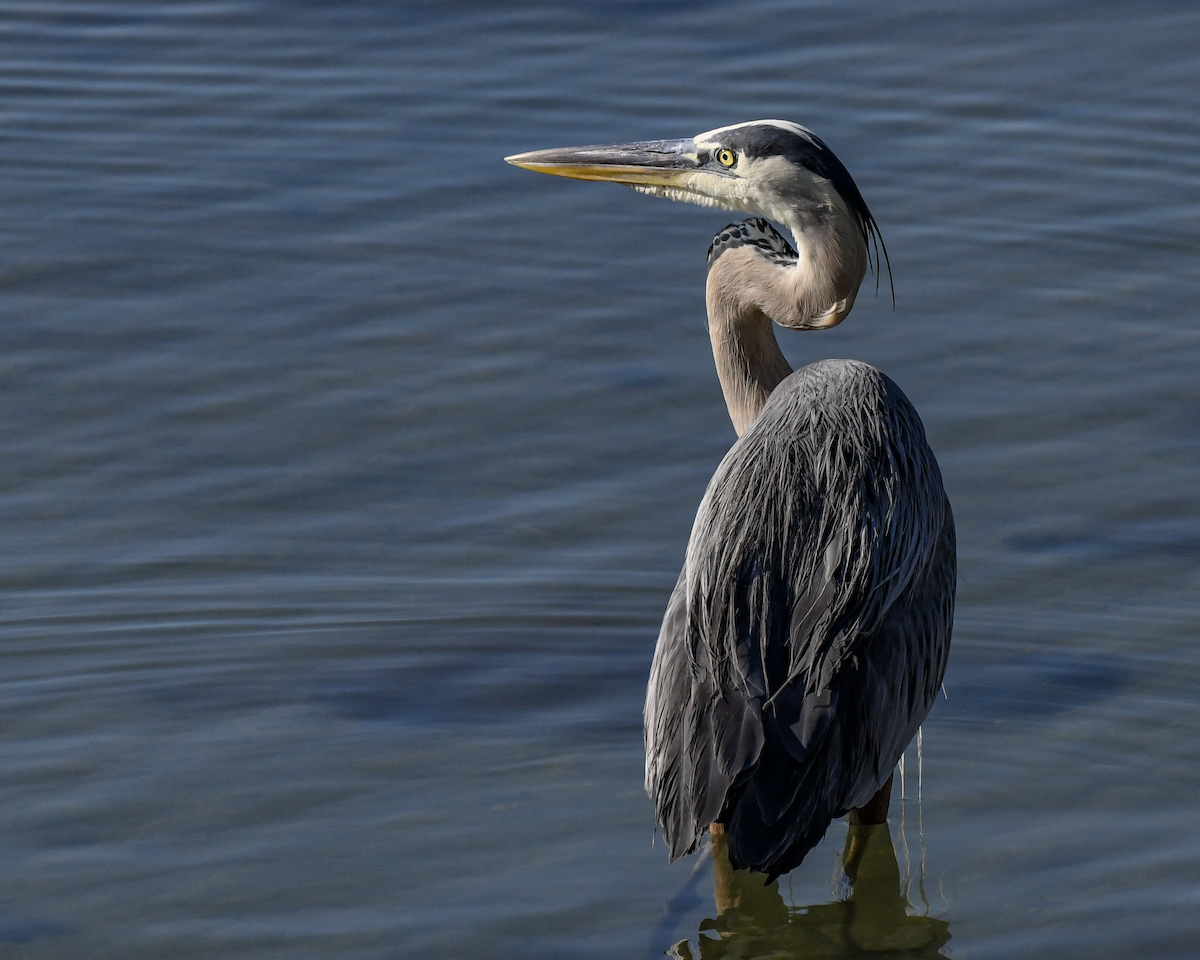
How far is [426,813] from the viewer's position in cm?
565

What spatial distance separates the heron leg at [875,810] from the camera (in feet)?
17.6

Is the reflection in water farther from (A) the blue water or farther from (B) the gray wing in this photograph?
(B) the gray wing

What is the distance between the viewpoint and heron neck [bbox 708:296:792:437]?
5.83m

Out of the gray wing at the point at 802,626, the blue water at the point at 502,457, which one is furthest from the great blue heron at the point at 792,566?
the blue water at the point at 502,457

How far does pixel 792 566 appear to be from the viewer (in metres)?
5.00

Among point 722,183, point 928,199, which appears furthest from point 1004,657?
point 928,199

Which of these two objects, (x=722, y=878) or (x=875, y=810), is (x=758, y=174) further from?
(x=722, y=878)

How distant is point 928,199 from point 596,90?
203 cm

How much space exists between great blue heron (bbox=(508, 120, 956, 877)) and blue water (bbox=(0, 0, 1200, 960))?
26.0 inches

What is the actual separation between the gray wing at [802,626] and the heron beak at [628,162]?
90 centimetres

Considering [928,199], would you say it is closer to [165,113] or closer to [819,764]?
[165,113]

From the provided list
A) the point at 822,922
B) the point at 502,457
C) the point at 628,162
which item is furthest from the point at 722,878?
the point at 502,457

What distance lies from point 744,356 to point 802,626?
1.30m

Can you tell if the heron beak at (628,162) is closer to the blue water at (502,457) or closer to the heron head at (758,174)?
the heron head at (758,174)
